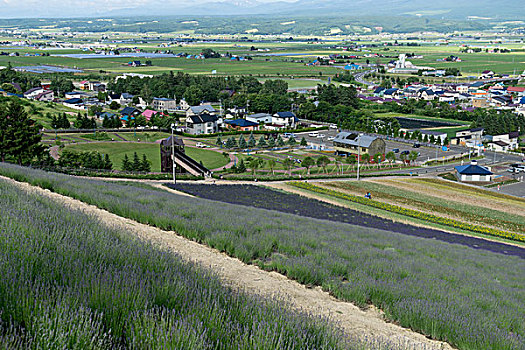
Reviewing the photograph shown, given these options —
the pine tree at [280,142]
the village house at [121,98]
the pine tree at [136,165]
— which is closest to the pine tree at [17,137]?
the pine tree at [136,165]

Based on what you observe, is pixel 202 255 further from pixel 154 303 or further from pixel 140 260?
pixel 154 303

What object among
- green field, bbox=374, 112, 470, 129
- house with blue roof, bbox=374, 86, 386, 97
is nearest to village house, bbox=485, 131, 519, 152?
green field, bbox=374, 112, 470, 129

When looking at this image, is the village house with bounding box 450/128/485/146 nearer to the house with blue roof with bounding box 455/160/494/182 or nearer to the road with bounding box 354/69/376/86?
the house with blue roof with bounding box 455/160/494/182

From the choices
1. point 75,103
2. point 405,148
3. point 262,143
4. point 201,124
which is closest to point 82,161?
point 262,143

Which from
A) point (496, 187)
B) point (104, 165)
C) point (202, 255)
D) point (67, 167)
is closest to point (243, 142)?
point (104, 165)

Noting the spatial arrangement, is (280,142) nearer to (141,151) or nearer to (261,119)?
(261,119)
